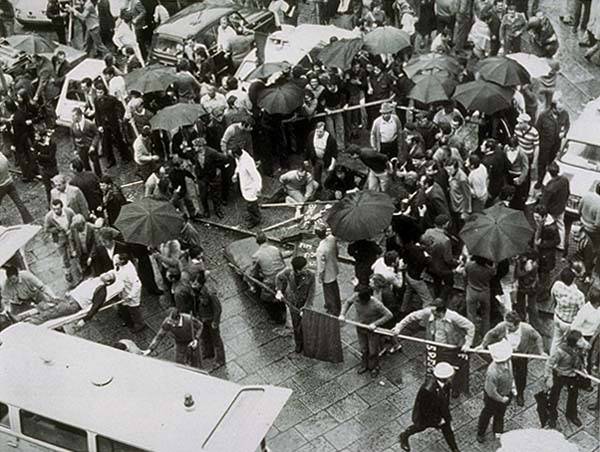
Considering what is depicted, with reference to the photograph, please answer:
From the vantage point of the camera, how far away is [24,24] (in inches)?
1031

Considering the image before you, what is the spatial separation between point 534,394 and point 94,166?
9817 millimetres

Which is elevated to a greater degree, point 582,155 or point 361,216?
point 361,216

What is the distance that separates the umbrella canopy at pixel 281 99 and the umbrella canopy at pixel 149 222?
3400mm

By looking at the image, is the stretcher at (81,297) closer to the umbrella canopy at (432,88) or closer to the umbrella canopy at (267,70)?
the umbrella canopy at (267,70)

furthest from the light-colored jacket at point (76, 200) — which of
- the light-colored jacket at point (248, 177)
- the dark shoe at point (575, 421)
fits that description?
the dark shoe at point (575, 421)

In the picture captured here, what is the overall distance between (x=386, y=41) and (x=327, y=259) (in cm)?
641

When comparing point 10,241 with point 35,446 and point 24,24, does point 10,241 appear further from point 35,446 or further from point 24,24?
point 24,24

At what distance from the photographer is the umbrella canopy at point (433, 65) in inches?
730

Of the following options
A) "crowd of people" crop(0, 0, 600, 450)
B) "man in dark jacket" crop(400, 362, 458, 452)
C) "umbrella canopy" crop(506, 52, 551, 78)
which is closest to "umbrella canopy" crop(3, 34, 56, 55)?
"crowd of people" crop(0, 0, 600, 450)

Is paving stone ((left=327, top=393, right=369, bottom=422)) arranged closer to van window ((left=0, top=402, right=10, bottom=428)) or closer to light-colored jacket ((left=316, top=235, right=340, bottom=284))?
light-colored jacket ((left=316, top=235, right=340, bottom=284))

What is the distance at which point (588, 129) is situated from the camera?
1695 centimetres

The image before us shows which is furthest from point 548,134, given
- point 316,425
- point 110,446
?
point 110,446

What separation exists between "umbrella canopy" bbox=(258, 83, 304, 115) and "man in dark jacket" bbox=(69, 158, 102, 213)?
333 cm

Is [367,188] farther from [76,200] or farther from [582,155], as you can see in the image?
[76,200]
